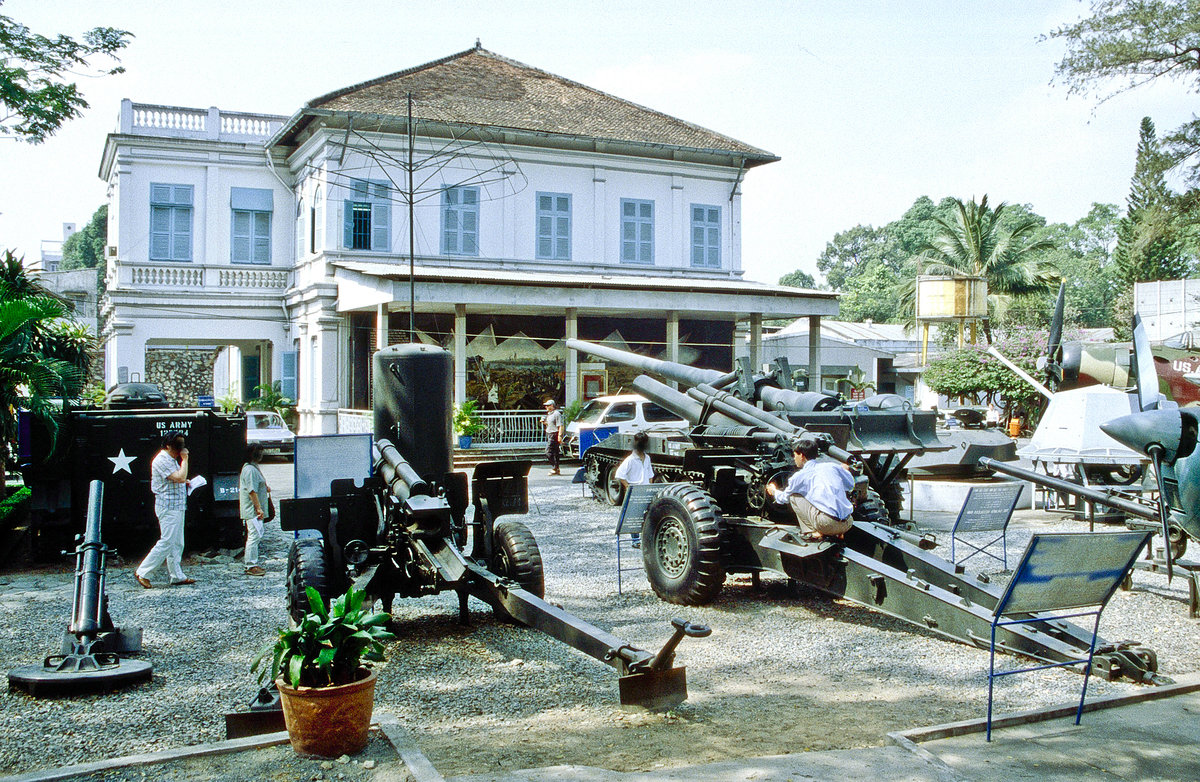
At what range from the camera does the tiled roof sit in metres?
26.8

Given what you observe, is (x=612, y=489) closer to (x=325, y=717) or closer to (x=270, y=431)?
(x=325, y=717)

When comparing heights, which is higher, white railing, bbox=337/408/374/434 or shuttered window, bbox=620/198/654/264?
shuttered window, bbox=620/198/654/264

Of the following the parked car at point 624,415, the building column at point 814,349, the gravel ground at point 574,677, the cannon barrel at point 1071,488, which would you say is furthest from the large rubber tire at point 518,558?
the building column at point 814,349

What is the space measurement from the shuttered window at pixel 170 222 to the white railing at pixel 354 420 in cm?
699

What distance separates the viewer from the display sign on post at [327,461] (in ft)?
28.1

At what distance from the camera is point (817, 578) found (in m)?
8.12

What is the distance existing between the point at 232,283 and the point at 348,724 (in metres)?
26.0

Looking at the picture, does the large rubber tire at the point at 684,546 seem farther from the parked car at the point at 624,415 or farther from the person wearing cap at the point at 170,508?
the parked car at the point at 624,415

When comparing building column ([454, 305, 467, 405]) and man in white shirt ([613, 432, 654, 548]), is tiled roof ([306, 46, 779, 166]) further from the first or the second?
man in white shirt ([613, 432, 654, 548])

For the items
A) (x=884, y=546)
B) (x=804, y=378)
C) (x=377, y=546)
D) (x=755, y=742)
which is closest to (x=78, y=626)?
(x=377, y=546)

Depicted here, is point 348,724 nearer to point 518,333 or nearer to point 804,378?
point 804,378

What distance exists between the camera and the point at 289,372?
95.2 feet

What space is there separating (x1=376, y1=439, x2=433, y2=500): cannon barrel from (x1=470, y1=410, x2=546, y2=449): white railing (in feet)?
51.2

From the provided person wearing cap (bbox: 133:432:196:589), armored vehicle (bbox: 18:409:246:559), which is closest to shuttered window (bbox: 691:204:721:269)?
armored vehicle (bbox: 18:409:246:559)
